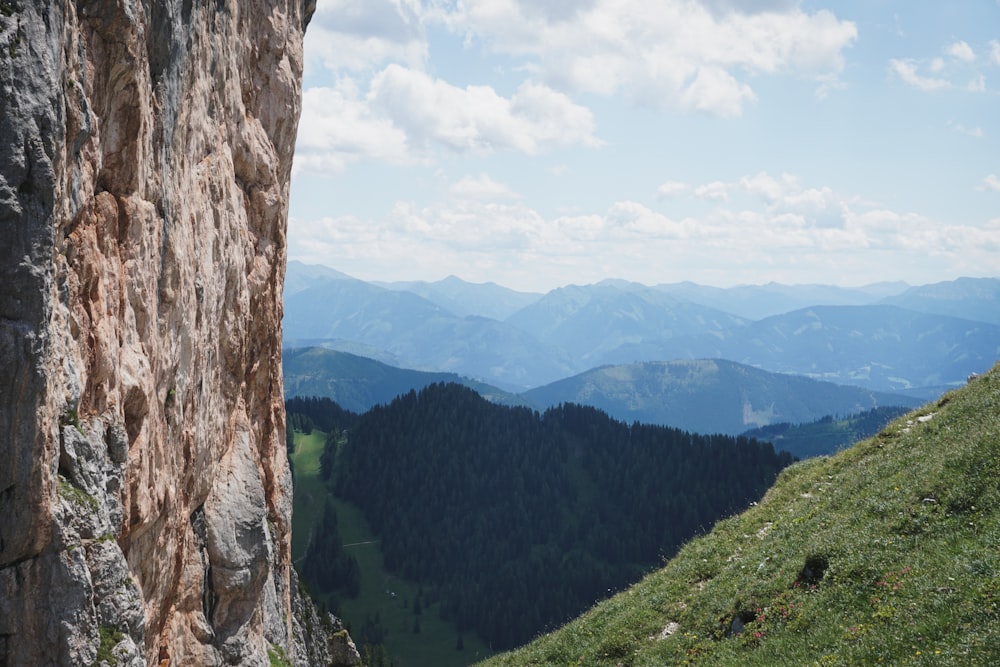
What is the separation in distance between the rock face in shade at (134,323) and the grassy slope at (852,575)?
13963 millimetres

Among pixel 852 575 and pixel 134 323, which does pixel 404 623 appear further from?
pixel 134 323

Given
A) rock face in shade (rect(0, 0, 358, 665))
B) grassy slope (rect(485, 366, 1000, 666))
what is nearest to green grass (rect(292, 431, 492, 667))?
grassy slope (rect(485, 366, 1000, 666))

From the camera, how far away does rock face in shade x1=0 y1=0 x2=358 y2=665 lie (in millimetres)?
11727

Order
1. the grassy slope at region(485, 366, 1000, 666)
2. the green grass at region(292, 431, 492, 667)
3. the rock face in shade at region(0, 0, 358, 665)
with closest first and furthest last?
the rock face in shade at region(0, 0, 358, 665) < the grassy slope at region(485, 366, 1000, 666) < the green grass at region(292, 431, 492, 667)

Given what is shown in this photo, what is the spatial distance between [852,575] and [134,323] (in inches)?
774

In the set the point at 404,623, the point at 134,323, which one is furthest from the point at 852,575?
the point at 404,623

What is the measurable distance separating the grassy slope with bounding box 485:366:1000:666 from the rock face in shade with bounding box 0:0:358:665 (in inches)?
550

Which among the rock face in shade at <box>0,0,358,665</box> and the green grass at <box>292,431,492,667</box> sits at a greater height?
the rock face in shade at <box>0,0,358,665</box>

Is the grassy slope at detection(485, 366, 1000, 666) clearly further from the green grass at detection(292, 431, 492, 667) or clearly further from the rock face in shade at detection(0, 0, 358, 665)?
the green grass at detection(292, 431, 492, 667)

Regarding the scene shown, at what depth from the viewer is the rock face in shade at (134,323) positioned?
11.7 meters

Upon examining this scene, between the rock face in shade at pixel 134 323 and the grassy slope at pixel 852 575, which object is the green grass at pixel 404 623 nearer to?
the grassy slope at pixel 852 575

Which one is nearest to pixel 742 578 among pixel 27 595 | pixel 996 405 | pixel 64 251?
pixel 996 405

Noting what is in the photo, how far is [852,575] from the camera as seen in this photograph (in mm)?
19359

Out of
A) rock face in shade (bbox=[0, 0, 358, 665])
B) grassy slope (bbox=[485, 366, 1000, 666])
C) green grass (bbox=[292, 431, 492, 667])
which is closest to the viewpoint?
rock face in shade (bbox=[0, 0, 358, 665])
